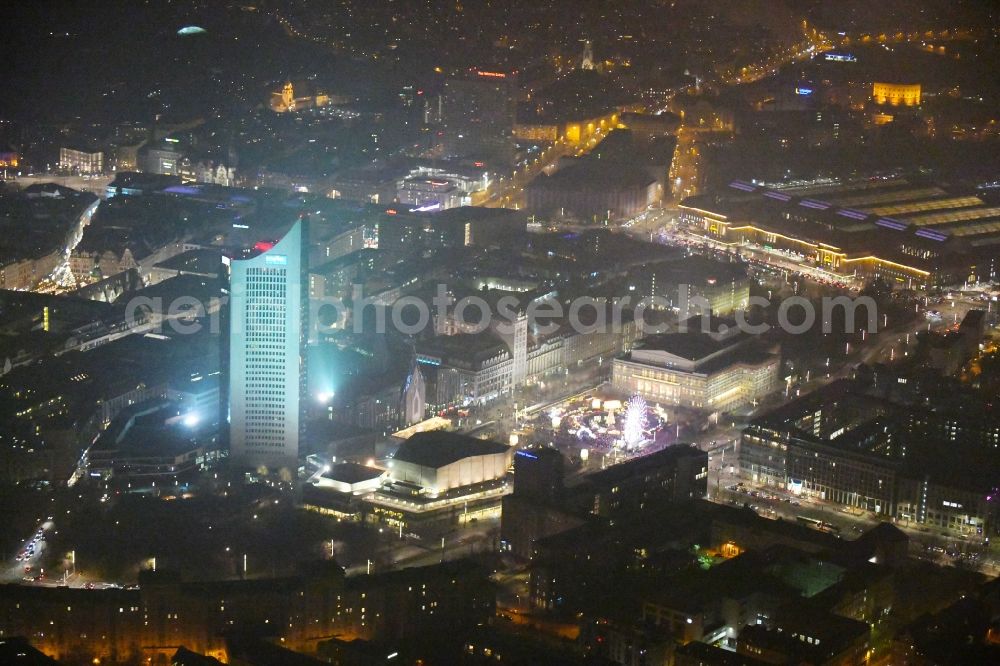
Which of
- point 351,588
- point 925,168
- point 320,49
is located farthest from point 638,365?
point 320,49

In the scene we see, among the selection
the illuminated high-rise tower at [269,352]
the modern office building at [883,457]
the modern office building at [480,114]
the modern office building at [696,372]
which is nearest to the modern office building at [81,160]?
the modern office building at [480,114]

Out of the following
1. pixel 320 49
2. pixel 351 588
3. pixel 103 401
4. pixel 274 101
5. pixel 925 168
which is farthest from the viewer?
pixel 320 49

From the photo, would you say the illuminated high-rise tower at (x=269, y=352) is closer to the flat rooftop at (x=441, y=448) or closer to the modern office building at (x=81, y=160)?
the flat rooftop at (x=441, y=448)

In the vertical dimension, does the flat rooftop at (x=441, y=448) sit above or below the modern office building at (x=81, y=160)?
above

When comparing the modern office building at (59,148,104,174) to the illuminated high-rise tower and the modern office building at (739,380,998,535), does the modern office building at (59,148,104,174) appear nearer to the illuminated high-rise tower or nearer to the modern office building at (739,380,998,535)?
the illuminated high-rise tower

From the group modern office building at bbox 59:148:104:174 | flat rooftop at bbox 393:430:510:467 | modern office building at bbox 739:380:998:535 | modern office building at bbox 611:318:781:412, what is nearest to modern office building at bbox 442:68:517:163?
modern office building at bbox 59:148:104:174

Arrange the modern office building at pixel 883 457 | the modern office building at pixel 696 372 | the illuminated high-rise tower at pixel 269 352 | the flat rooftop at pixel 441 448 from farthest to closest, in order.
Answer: the modern office building at pixel 696 372, the illuminated high-rise tower at pixel 269 352, the flat rooftop at pixel 441 448, the modern office building at pixel 883 457

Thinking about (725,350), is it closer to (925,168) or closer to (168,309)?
(168,309)

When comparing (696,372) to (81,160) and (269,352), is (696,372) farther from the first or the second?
(81,160)

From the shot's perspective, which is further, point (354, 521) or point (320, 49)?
point (320, 49)
